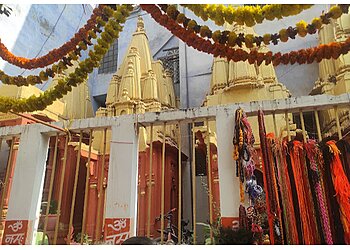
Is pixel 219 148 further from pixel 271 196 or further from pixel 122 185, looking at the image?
pixel 122 185

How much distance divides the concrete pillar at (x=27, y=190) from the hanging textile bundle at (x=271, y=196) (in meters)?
3.46

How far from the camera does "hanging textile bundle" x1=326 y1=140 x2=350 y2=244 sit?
3625 millimetres

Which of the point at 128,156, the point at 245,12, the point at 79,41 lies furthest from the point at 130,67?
the point at 245,12

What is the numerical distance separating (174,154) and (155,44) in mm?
7410

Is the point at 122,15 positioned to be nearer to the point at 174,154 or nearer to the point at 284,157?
the point at 284,157

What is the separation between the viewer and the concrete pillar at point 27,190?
4.59 m

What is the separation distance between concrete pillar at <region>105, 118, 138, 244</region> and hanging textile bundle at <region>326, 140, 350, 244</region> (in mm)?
2682

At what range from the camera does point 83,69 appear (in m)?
4.28

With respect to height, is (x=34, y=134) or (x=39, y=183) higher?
(x=34, y=134)

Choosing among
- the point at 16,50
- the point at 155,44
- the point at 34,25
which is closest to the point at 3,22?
the point at 16,50

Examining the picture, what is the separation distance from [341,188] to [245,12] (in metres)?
2.38

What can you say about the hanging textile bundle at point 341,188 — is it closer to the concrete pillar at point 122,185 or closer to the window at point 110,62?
the concrete pillar at point 122,185

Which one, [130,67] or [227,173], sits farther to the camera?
[130,67]

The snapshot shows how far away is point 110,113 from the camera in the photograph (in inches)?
388
